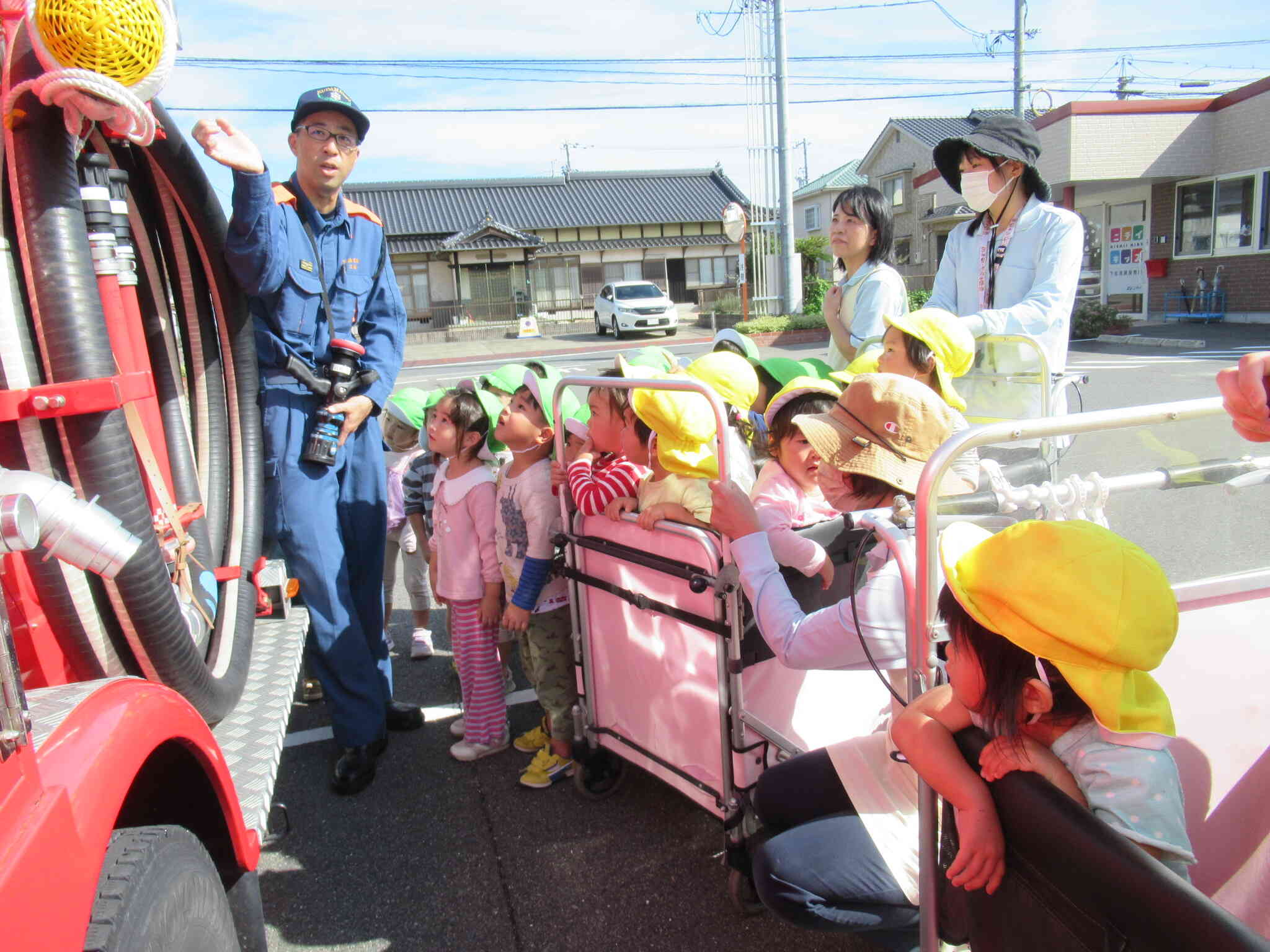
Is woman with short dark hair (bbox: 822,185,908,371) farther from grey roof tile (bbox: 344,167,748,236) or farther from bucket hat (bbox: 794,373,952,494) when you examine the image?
grey roof tile (bbox: 344,167,748,236)

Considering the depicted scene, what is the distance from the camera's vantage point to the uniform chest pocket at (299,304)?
2.95 meters

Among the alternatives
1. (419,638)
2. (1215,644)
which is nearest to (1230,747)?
(1215,644)

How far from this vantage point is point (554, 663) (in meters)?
2.99

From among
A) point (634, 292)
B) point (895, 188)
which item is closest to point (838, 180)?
point (895, 188)

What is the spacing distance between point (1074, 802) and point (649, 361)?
244 centimetres

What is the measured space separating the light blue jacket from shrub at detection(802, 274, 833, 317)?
17.8 metres

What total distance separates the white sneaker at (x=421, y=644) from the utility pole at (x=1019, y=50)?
80.1 ft

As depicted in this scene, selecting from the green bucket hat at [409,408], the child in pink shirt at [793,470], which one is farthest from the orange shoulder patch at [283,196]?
the child in pink shirt at [793,470]

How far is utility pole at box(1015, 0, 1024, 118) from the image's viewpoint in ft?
77.8

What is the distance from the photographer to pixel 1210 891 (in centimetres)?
161

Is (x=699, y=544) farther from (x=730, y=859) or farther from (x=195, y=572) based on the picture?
(x=195, y=572)

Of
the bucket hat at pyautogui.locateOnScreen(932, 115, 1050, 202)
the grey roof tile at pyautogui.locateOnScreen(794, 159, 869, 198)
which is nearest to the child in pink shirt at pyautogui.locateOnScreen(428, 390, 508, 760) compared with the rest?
the bucket hat at pyautogui.locateOnScreen(932, 115, 1050, 202)

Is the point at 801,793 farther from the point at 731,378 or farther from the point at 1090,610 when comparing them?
the point at 731,378

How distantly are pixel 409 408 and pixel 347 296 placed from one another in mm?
961
